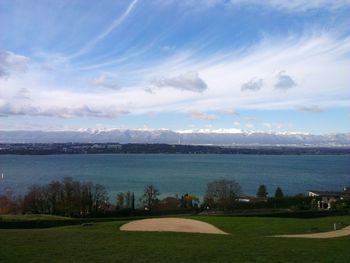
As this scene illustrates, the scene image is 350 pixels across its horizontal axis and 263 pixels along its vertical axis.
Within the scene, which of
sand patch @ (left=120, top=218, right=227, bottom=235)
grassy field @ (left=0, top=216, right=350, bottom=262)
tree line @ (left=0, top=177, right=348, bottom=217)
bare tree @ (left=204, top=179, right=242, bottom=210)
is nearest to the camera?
grassy field @ (left=0, top=216, right=350, bottom=262)

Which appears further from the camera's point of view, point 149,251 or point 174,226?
point 174,226

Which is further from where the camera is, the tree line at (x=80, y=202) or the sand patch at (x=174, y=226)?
the tree line at (x=80, y=202)

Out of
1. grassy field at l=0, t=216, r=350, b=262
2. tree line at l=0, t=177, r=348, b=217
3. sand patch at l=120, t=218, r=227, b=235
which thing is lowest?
tree line at l=0, t=177, r=348, b=217

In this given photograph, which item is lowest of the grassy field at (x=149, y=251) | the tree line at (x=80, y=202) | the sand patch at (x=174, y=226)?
the tree line at (x=80, y=202)

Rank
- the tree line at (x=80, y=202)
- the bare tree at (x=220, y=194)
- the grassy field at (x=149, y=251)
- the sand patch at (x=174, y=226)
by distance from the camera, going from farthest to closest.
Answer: the bare tree at (x=220, y=194)
the tree line at (x=80, y=202)
the sand patch at (x=174, y=226)
the grassy field at (x=149, y=251)

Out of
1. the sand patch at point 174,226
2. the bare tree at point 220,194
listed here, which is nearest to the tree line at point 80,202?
the bare tree at point 220,194

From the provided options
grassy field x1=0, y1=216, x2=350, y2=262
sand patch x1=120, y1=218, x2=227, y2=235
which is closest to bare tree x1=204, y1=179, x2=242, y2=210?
sand patch x1=120, y1=218, x2=227, y2=235

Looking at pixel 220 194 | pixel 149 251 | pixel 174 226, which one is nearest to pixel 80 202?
pixel 220 194

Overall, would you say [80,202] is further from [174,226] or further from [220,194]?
[174,226]

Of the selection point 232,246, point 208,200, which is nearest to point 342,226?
point 232,246

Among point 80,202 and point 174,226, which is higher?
Result: point 174,226

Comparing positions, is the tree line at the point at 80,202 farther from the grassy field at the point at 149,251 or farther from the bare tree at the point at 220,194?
the grassy field at the point at 149,251

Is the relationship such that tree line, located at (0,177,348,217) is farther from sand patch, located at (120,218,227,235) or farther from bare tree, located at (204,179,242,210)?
sand patch, located at (120,218,227,235)

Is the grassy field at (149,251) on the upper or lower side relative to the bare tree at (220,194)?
upper
